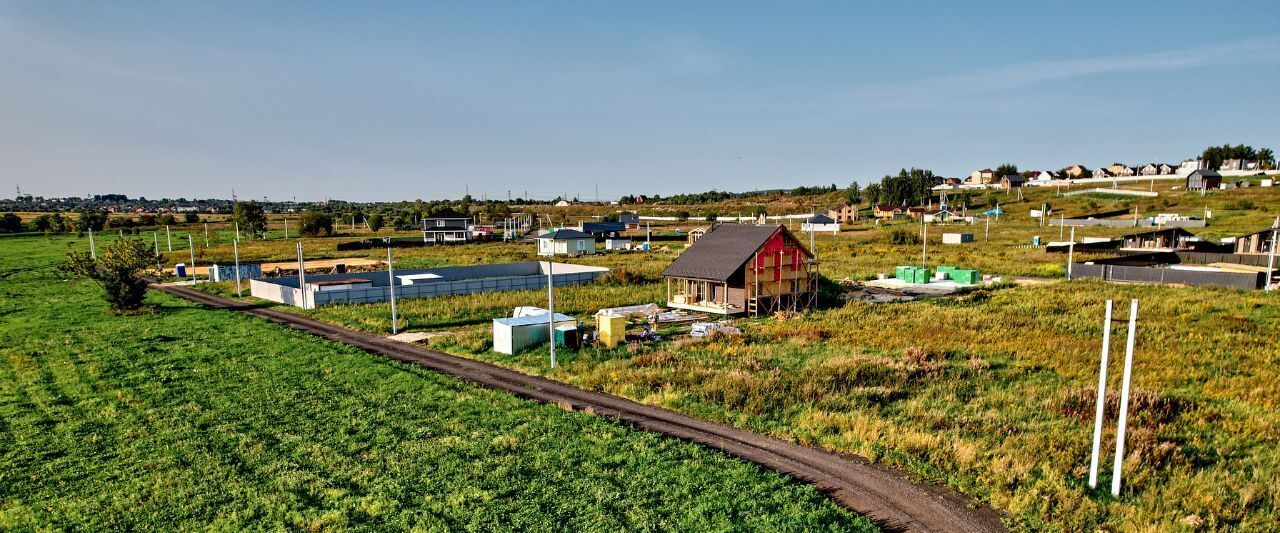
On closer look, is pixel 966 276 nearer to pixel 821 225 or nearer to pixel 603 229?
pixel 603 229

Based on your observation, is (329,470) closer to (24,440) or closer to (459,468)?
(459,468)

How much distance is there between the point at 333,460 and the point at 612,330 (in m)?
13.9

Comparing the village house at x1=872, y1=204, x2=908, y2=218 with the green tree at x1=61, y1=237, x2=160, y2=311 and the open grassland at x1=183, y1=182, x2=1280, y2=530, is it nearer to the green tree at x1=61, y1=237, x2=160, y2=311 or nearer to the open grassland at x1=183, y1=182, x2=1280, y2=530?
the open grassland at x1=183, y1=182, x2=1280, y2=530

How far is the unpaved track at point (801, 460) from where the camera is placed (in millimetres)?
12500

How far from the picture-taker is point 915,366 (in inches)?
921

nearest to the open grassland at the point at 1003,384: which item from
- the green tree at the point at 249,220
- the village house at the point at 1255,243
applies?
the village house at the point at 1255,243

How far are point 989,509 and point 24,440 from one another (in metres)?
24.4

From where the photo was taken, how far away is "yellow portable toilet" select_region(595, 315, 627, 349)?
90.7ft

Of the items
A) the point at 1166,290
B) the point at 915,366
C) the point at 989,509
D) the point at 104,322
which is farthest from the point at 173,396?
the point at 1166,290

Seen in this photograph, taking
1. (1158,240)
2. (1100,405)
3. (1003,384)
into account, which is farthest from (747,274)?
(1158,240)

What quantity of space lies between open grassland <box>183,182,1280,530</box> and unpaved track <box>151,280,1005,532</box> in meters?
0.56

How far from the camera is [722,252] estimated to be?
3953 cm

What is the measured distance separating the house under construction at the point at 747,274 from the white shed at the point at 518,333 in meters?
12.5

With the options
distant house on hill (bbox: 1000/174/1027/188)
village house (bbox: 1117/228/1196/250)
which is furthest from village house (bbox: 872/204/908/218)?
village house (bbox: 1117/228/1196/250)
